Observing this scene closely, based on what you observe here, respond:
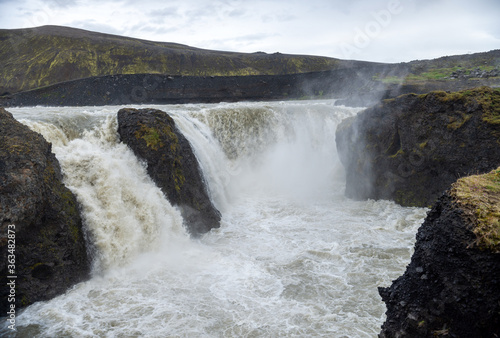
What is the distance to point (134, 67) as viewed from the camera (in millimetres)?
44344

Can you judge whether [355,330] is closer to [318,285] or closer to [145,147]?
[318,285]

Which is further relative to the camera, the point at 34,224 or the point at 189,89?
the point at 189,89

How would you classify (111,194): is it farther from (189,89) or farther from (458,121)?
(189,89)

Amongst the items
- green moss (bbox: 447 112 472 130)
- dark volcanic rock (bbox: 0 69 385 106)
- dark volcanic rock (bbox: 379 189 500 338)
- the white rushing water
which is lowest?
the white rushing water

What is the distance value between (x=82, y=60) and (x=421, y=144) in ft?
138

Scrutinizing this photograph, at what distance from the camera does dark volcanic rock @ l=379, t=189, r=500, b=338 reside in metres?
3.63

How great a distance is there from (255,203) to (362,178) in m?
4.49

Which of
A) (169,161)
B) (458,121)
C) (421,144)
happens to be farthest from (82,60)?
(458,121)

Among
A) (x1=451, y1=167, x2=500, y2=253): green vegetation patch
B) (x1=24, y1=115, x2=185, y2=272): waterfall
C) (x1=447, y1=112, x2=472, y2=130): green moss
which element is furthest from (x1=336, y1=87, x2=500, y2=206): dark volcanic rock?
(x1=24, y1=115, x2=185, y2=272): waterfall

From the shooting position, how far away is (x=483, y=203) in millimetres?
4000

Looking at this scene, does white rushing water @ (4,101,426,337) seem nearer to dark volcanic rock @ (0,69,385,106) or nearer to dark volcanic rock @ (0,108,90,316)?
dark volcanic rock @ (0,108,90,316)

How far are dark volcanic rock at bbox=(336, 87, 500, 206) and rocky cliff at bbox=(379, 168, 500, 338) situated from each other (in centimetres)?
734

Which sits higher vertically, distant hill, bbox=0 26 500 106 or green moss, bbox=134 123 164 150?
distant hill, bbox=0 26 500 106

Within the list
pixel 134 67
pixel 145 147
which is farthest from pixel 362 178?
pixel 134 67
